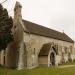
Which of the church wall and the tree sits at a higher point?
the tree

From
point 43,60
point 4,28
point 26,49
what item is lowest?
point 43,60

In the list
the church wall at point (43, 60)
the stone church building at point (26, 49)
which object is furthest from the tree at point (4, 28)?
the church wall at point (43, 60)

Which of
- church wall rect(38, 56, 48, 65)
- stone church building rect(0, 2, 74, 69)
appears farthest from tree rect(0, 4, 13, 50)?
church wall rect(38, 56, 48, 65)

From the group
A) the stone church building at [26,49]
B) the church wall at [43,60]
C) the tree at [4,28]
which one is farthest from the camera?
the church wall at [43,60]

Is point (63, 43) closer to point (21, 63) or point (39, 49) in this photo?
point (39, 49)

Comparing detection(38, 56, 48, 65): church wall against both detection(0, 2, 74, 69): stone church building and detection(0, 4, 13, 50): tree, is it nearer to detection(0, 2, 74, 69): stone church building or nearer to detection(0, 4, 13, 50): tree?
detection(0, 2, 74, 69): stone church building

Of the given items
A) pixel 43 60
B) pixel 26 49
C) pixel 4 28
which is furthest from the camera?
pixel 43 60

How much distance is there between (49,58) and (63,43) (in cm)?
1540

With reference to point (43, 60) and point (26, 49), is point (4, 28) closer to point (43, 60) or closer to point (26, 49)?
point (26, 49)

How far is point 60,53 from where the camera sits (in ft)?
184

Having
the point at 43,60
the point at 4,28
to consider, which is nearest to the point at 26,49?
the point at 43,60

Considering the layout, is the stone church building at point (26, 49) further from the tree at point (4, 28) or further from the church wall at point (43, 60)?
the tree at point (4, 28)

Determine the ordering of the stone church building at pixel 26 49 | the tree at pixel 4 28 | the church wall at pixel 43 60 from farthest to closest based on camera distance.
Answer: the church wall at pixel 43 60 → the stone church building at pixel 26 49 → the tree at pixel 4 28

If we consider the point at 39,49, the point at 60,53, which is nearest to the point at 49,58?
the point at 39,49
